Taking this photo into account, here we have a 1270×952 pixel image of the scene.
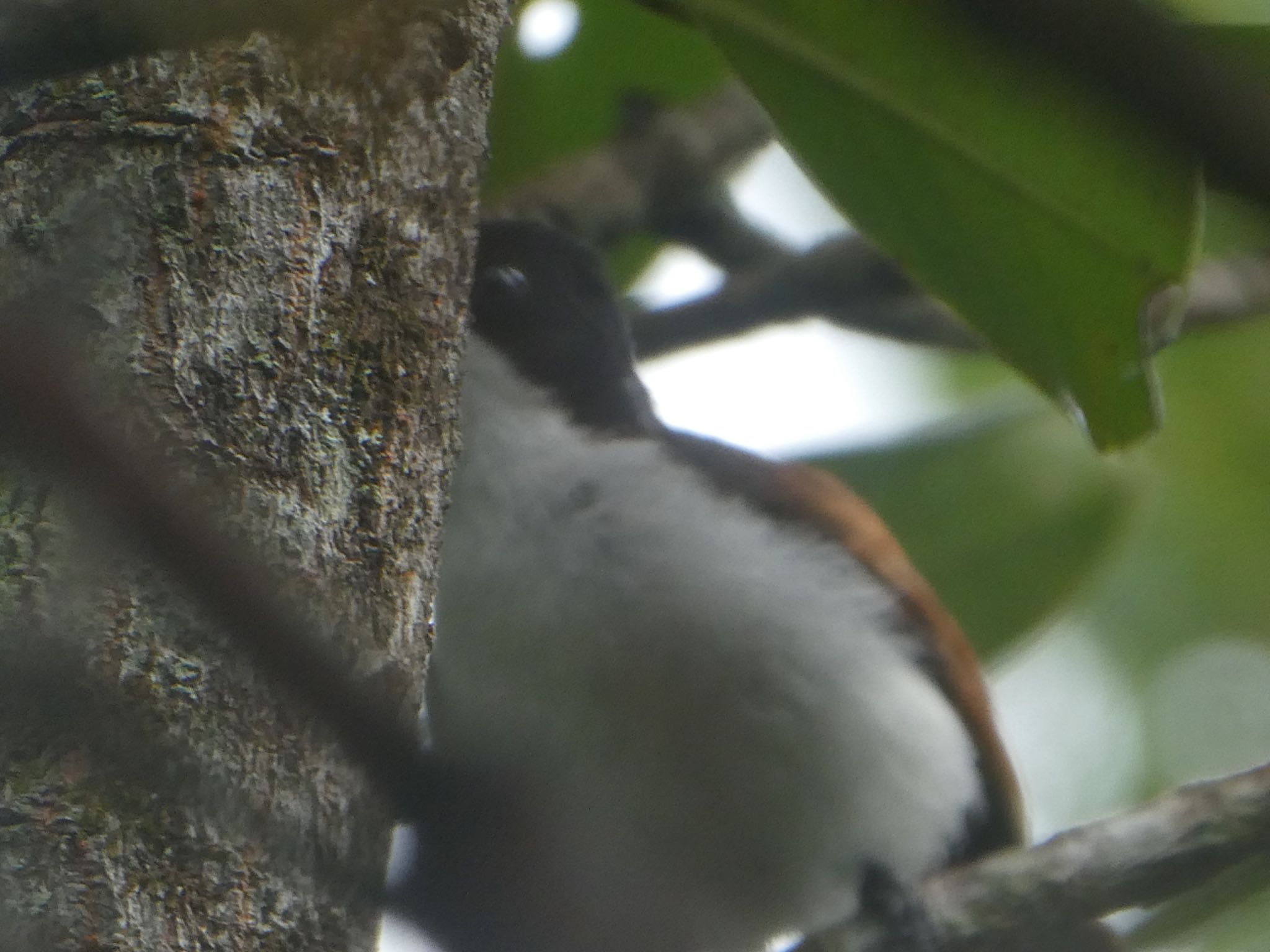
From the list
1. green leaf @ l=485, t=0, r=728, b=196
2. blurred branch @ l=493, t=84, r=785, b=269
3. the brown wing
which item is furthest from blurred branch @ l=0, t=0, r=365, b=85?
green leaf @ l=485, t=0, r=728, b=196

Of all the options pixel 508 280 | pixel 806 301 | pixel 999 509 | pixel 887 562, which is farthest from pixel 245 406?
pixel 999 509

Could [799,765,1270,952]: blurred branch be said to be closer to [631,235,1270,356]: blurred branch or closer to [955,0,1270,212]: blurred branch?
[631,235,1270,356]: blurred branch

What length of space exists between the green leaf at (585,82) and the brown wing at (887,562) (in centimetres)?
107

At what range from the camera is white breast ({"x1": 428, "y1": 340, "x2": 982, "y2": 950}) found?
1995mm

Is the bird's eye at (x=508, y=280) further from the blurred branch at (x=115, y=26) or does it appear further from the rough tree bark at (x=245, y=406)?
the blurred branch at (x=115, y=26)

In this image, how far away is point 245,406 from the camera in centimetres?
113

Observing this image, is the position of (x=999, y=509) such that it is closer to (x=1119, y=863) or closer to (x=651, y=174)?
(x=651, y=174)

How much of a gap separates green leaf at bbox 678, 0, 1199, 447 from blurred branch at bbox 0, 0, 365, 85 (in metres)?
0.99

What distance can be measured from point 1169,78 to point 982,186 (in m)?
1.47

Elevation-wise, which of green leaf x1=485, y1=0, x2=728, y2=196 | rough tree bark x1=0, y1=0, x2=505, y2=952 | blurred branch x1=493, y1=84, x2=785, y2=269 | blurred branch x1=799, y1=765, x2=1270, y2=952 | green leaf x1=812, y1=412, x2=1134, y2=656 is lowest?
blurred branch x1=799, y1=765, x2=1270, y2=952

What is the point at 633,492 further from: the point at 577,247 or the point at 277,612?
the point at 277,612

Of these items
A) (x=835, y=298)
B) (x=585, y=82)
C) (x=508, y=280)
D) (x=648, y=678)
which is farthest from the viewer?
(x=585, y=82)

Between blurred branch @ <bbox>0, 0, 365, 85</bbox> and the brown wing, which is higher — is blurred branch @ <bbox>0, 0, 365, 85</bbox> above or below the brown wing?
above

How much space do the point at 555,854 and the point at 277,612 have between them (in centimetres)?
177
